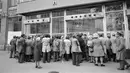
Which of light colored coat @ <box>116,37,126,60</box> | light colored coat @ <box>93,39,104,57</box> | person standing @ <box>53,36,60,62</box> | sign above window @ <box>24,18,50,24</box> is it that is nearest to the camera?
light colored coat @ <box>116,37,126,60</box>

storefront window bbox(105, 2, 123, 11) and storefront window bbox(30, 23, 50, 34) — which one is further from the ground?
storefront window bbox(105, 2, 123, 11)

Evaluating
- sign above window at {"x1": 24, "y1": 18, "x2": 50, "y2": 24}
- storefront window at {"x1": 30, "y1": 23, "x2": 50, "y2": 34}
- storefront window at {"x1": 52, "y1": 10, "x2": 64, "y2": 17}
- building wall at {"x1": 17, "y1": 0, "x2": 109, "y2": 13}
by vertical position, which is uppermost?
building wall at {"x1": 17, "y1": 0, "x2": 109, "y2": 13}

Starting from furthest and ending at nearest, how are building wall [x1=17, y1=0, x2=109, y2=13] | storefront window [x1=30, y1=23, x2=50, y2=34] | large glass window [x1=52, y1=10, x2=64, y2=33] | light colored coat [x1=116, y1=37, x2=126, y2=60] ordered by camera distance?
storefront window [x1=30, y1=23, x2=50, y2=34]
large glass window [x1=52, y1=10, x2=64, y2=33]
building wall [x1=17, y1=0, x2=109, y2=13]
light colored coat [x1=116, y1=37, x2=126, y2=60]

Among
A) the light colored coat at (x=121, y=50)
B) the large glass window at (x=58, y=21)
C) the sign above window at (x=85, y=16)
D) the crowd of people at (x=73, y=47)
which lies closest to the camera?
the light colored coat at (x=121, y=50)

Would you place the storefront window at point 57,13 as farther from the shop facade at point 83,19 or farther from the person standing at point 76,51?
the person standing at point 76,51

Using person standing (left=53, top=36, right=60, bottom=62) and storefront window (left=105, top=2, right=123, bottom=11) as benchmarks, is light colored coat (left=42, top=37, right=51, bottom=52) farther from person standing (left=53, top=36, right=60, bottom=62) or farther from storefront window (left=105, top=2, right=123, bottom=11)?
storefront window (left=105, top=2, right=123, bottom=11)

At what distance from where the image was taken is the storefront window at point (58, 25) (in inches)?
440

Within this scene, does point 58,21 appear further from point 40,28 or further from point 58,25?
point 40,28

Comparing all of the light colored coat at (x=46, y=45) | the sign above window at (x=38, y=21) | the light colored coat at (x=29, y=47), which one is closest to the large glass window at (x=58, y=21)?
the sign above window at (x=38, y=21)

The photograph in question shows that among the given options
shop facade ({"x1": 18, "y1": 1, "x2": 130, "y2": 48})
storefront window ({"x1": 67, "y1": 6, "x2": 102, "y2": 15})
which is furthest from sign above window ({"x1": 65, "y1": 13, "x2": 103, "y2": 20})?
storefront window ({"x1": 67, "y1": 6, "x2": 102, "y2": 15})

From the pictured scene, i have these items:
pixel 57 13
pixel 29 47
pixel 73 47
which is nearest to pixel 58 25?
pixel 57 13

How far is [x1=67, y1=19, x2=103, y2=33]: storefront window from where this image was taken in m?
9.71

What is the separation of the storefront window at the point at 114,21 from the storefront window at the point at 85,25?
2.28 feet

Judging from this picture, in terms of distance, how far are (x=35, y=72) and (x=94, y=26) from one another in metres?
7.12
